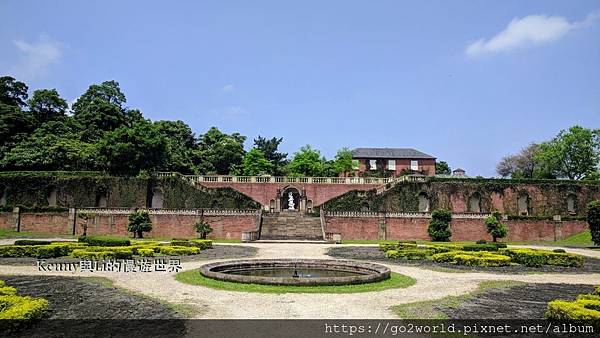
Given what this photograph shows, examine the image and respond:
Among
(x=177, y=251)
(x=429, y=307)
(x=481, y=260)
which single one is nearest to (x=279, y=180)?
(x=177, y=251)

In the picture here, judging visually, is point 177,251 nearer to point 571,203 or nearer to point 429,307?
point 429,307

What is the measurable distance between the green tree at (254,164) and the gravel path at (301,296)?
52.5 meters

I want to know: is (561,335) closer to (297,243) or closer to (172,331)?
(172,331)

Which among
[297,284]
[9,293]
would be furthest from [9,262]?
[297,284]

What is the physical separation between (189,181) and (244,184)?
8019mm

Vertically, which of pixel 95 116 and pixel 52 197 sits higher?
pixel 95 116

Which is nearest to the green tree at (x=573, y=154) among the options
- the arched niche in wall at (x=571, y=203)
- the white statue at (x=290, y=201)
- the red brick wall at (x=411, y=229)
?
the arched niche in wall at (x=571, y=203)

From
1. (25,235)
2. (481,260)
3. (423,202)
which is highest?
(423,202)

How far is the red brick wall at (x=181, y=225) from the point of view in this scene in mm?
43312

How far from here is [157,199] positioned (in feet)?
177

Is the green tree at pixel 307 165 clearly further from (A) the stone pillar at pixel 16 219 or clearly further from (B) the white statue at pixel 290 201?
(A) the stone pillar at pixel 16 219

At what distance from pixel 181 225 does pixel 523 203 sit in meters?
39.6

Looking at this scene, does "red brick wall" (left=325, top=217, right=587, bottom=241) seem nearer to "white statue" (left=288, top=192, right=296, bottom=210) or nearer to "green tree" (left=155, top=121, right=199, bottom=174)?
"white statue" (left=288, top=192, right=296, bottom=210)

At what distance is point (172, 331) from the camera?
9.35 meters
